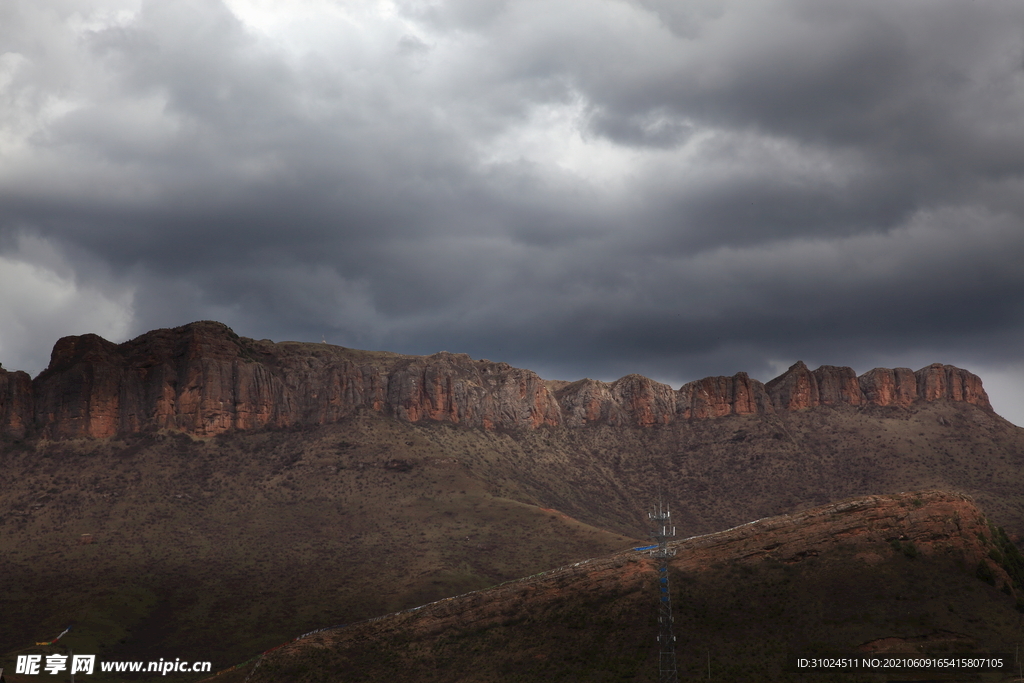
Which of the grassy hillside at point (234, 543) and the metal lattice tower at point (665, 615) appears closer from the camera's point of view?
the metal lattice tower at point (665, 615)

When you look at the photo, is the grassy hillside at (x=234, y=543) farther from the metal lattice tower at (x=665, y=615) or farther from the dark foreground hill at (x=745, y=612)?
the metal lattice tower at (x=665, y=615)

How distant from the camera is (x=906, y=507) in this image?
99938 millimetres

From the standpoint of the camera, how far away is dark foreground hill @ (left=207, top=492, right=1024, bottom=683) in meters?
84.9

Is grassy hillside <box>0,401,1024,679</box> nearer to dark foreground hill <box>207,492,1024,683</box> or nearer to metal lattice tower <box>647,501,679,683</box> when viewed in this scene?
dark foreground hill <box>207,492,1024,683</box>

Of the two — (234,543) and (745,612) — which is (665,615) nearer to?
(745,612)

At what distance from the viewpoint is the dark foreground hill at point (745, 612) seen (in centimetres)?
8494

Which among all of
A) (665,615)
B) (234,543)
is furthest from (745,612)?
(234,543)

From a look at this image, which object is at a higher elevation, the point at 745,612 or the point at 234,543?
the point at 234,543

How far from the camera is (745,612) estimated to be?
9250 centimetres

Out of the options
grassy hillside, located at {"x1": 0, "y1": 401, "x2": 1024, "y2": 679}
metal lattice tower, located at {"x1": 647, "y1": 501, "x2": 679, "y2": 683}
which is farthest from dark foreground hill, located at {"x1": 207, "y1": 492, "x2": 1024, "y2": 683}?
grassy hillside, located at {"x1": 0, "y1": 401, "x2": 1024, "y2": 679}

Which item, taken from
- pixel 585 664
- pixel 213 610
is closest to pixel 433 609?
pixel 585 664

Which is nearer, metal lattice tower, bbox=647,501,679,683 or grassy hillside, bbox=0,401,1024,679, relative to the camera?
metal lattice tower, bbox=647,501,679,683

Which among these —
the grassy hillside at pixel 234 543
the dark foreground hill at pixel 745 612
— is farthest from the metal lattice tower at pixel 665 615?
the grassy hillside at pixel 234 543

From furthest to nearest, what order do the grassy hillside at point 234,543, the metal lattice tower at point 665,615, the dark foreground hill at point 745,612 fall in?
the grassy hillside at point 234,543 → the dark foreground hill at point 745,612 → the metal lattice tower at point 665,615
